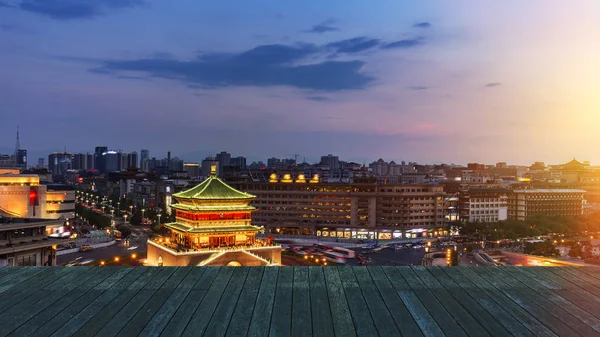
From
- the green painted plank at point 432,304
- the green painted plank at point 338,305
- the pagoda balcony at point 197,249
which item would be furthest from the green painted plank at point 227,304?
the pagoda balcony at point 197,249

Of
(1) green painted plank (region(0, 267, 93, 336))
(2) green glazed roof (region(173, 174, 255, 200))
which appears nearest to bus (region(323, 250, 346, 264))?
(2) green glazed roof (region(173, 174, 255, 200))

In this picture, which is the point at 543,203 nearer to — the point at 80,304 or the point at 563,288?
the point at 563,288

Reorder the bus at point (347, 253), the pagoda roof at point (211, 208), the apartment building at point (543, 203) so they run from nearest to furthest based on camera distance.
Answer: the pagoda roof at point (211, 208)
the bus at point (347, 253)
the apartment building at point (543, 203)

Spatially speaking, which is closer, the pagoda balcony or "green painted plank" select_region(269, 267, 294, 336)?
"green painted plank" select_region(269, 267, 294, 336)

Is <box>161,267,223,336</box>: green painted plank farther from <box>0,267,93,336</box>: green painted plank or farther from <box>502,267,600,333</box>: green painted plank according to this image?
<box>502,267,600,333</box>: green painted plank

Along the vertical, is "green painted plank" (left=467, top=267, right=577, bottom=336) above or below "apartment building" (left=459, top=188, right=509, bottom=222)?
above

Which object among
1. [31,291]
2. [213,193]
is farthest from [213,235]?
[31,291]

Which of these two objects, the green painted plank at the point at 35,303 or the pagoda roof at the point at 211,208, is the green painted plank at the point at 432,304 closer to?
the green painted plank at the point at 35,303

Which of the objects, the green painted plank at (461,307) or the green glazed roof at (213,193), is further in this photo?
the green glazed roof at (213,193)
